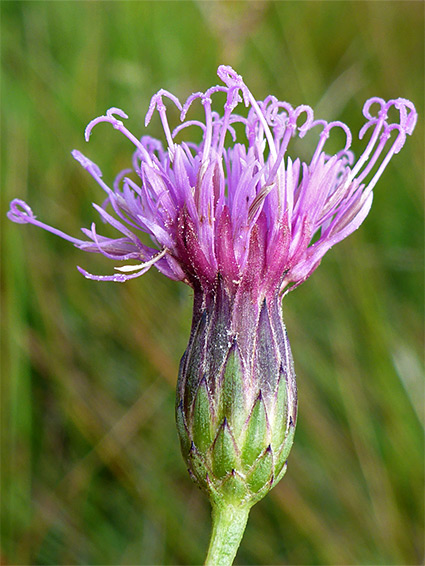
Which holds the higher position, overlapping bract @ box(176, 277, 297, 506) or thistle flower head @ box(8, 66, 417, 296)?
thistle flower head @ box(8, 66, 417, 296)

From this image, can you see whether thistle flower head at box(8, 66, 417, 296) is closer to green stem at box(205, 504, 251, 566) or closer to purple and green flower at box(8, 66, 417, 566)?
purple and green flower at box(8, 66, 417, 566)

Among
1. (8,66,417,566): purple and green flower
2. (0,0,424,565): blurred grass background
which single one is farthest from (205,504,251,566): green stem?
(0,0,424,565): blurred grass background

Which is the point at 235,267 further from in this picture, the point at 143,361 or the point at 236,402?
the point at 143,361

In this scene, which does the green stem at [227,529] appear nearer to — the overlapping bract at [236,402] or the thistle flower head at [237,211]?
the overlapping bract at [236,402]

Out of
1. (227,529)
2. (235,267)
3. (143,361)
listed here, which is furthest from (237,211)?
(143,361)

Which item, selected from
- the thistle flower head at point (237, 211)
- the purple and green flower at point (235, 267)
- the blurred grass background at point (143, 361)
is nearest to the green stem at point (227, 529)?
the purple and green flower at point (235, 267)
